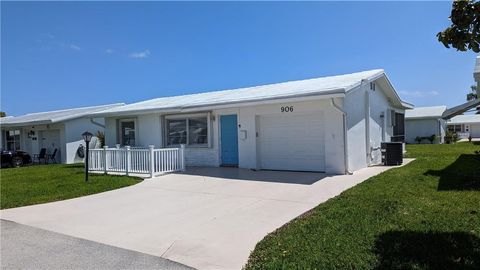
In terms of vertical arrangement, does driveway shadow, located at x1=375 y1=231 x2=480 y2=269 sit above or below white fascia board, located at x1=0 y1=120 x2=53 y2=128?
below

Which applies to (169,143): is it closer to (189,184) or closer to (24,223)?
(189,184)

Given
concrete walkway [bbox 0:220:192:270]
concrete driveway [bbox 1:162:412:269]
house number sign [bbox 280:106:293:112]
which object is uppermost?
house number sign [bbox 280:106:293:112]

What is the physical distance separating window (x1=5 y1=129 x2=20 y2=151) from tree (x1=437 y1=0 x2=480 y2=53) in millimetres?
29744

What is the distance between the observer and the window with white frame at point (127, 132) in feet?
58.5

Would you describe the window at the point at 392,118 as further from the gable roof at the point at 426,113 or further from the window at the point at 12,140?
the window at the point at 12,140

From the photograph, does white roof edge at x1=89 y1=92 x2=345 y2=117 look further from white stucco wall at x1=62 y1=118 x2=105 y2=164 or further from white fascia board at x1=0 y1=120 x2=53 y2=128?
white fascia board at x1=0 y1=120 x2=53 y2=128

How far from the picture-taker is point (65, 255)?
480 centimetres

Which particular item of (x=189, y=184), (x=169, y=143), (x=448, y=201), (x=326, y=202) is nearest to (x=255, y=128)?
(x=189, y=184)

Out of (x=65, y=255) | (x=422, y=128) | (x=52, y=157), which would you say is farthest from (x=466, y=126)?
(x=65, y=255)

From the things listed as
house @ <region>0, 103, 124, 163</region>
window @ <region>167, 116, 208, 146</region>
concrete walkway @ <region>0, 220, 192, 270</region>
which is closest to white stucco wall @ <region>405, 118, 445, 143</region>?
window @ <region>167, 116, 208, 146</region>

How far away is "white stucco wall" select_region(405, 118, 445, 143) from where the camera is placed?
3424 centimetres

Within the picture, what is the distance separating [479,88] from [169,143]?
1313cm

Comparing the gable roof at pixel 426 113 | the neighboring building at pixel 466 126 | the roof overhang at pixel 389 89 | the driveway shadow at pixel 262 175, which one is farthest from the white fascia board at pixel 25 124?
the neighboring building at pixel 466 126

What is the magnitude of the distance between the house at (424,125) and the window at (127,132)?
1118 inches
